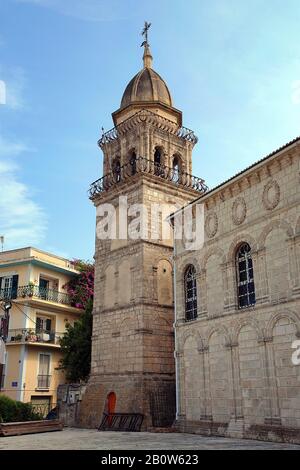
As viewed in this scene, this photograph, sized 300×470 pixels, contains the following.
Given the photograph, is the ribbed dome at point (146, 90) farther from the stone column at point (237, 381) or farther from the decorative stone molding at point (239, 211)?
the stone column at point (237, 381)

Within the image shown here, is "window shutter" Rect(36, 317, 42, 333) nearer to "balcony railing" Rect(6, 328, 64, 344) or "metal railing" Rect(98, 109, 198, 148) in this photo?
"balcony railing" Rect(6, 328, 64, 344)

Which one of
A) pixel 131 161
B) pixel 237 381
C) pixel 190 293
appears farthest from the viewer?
pixel 131 161

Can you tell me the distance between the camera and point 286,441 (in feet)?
50.7

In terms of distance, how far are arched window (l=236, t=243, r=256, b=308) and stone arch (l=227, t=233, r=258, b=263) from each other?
18 centimetres

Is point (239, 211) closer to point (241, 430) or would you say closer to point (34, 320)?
point (241, 430)

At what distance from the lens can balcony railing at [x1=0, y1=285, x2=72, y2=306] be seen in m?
31.0

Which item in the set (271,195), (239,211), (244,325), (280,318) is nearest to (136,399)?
(244,325)

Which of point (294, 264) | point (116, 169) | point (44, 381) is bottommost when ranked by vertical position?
point (44, 381)

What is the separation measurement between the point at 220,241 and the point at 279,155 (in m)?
4.43

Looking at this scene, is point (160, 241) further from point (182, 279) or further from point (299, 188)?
point (299, 188)

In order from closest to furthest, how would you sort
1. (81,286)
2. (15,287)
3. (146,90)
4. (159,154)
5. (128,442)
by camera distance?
(128,442) < (159,154) < (146,90) < (15,287) < (81,286)

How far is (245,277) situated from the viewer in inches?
740

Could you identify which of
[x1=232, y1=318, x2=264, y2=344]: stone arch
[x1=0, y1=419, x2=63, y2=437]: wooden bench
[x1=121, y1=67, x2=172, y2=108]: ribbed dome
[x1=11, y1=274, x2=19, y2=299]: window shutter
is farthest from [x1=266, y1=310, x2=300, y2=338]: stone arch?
[x1=11, y1=274, x2=19, y2=299]: window shutter

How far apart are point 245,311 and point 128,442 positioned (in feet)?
20.3
